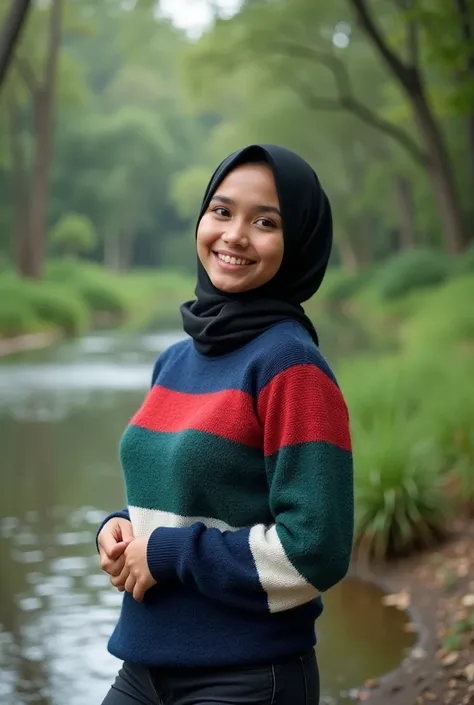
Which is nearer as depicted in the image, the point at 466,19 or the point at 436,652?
the point at 436,652

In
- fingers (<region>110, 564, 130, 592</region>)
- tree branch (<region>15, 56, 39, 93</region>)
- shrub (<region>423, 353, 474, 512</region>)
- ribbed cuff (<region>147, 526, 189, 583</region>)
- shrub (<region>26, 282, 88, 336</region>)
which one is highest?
tree branch (<region>15, 56, 39, 93</region>)

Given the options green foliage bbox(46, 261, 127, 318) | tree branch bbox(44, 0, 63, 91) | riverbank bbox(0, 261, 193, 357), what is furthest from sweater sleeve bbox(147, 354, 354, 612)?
green foliage bbox(46, 261, 127, 318)

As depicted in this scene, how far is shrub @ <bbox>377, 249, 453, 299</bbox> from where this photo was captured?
Answer: 20.1 metres

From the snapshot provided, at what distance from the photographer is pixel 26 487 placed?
7055mm

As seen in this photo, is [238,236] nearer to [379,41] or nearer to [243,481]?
[243,481]

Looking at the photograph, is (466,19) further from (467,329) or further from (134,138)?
(134,138)

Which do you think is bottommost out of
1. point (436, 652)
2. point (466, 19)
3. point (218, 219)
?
point (436, 652)

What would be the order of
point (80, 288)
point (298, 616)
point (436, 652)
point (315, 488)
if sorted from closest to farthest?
point (315, 488) → point (298, 616) → point (436, 652) → point (80, 288)

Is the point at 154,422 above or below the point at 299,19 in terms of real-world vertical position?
below

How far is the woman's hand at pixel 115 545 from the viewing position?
1.87 metres

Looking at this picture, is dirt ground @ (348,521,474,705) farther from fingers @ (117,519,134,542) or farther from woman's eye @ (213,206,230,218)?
woman's eye @ (213,206,230,218)

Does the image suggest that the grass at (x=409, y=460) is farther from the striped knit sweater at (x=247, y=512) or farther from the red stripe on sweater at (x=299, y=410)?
the red stripe on sweater at (x=299, y=410)

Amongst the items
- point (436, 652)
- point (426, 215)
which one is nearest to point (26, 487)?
point (436, 652)

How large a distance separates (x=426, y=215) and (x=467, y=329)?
50.7 ft
